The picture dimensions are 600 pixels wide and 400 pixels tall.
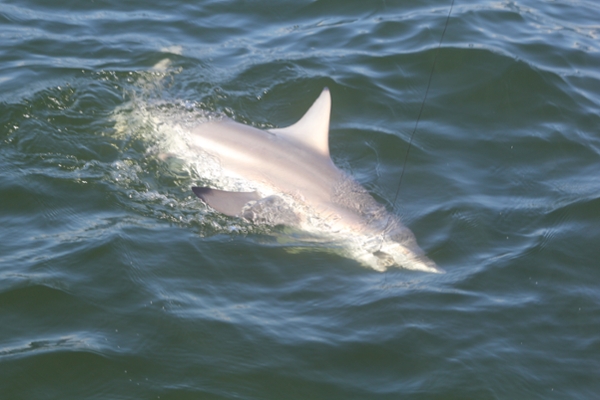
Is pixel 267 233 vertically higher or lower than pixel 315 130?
lower

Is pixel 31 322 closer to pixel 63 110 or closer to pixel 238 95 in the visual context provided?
pixel 63 110

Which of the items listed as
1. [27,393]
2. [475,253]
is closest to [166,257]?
[27,393]

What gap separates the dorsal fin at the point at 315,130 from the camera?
21.5 ft

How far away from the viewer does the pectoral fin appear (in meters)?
5.71

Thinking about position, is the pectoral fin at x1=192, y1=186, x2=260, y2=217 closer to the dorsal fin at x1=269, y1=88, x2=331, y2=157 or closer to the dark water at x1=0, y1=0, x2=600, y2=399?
the dark water at x1=0, y1=0, x2=600, y2=399

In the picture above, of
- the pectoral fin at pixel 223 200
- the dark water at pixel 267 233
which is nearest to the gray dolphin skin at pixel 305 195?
the pectoral fin at pixel 223 200

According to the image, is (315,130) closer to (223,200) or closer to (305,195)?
(305,195)

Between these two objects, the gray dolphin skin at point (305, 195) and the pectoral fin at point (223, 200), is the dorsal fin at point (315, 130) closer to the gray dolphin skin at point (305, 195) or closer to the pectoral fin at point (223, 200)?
the gray dolphin skin at point (305, 195)

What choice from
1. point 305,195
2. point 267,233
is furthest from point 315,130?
point 267,233

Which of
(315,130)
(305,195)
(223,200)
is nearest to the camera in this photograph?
(223,200)

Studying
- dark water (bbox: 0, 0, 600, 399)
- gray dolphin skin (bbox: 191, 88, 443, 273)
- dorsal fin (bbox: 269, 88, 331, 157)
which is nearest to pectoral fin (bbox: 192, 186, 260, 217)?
gray dolphin skin (bbox: 191, 88, 443, 273)

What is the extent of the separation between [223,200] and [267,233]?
1.42 ft

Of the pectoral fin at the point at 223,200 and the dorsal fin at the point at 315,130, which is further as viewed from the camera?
the dorsal fin at the point at 315,130

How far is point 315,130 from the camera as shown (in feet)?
21.8
